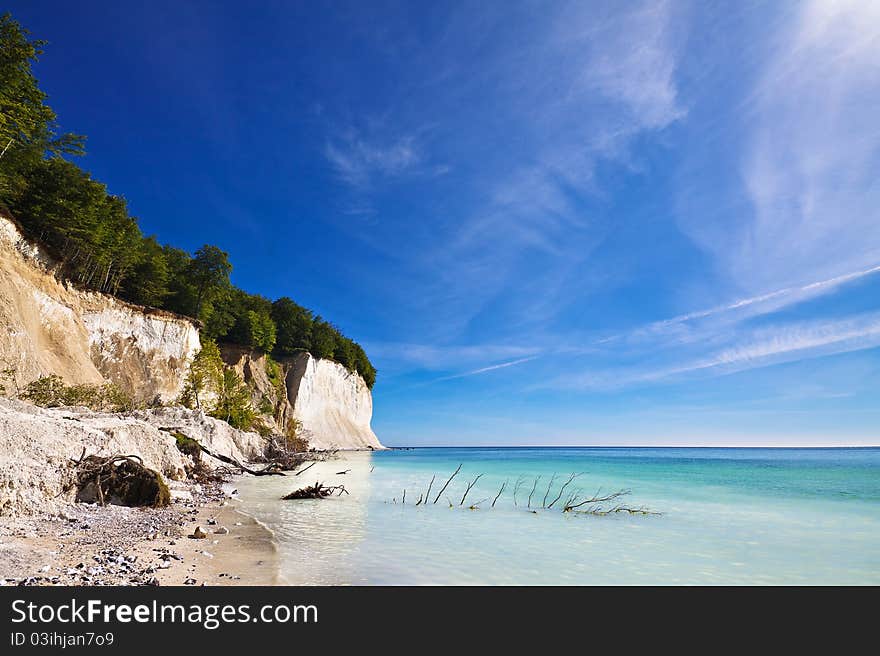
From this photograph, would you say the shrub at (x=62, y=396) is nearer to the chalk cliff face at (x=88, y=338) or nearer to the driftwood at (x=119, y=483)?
the chalk cliff face at (x=88, y=338)

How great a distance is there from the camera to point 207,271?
141 ft

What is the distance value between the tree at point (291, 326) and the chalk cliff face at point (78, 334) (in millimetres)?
24384

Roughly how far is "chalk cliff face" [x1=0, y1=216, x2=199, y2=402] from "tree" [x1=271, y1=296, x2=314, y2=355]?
A: 24384 mm

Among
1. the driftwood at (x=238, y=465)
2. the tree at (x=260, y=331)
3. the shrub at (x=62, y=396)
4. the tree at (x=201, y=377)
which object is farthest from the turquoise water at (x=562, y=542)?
the tree at (x=260, y=331)

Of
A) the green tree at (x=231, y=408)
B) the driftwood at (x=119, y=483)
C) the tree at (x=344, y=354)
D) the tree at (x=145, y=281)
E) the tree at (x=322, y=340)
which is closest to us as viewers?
the driftwood at (x=119, y=483)

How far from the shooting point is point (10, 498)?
23.7 ft

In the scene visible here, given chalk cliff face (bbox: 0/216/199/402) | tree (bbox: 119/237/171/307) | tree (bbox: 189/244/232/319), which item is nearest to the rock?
chalk cliff face (bbox: 0/216/199/402)

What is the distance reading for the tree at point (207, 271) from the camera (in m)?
42.8

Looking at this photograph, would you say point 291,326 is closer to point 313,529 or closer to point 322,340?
point 322,340

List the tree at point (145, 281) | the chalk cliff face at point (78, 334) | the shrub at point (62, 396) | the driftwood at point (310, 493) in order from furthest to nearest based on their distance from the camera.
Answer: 1. the tree at point (145, 281)
2. the chalk cliff face at point (78, 334)
3. the shrub at point (62, 396)
4. the driftwood at point (310, 493)
